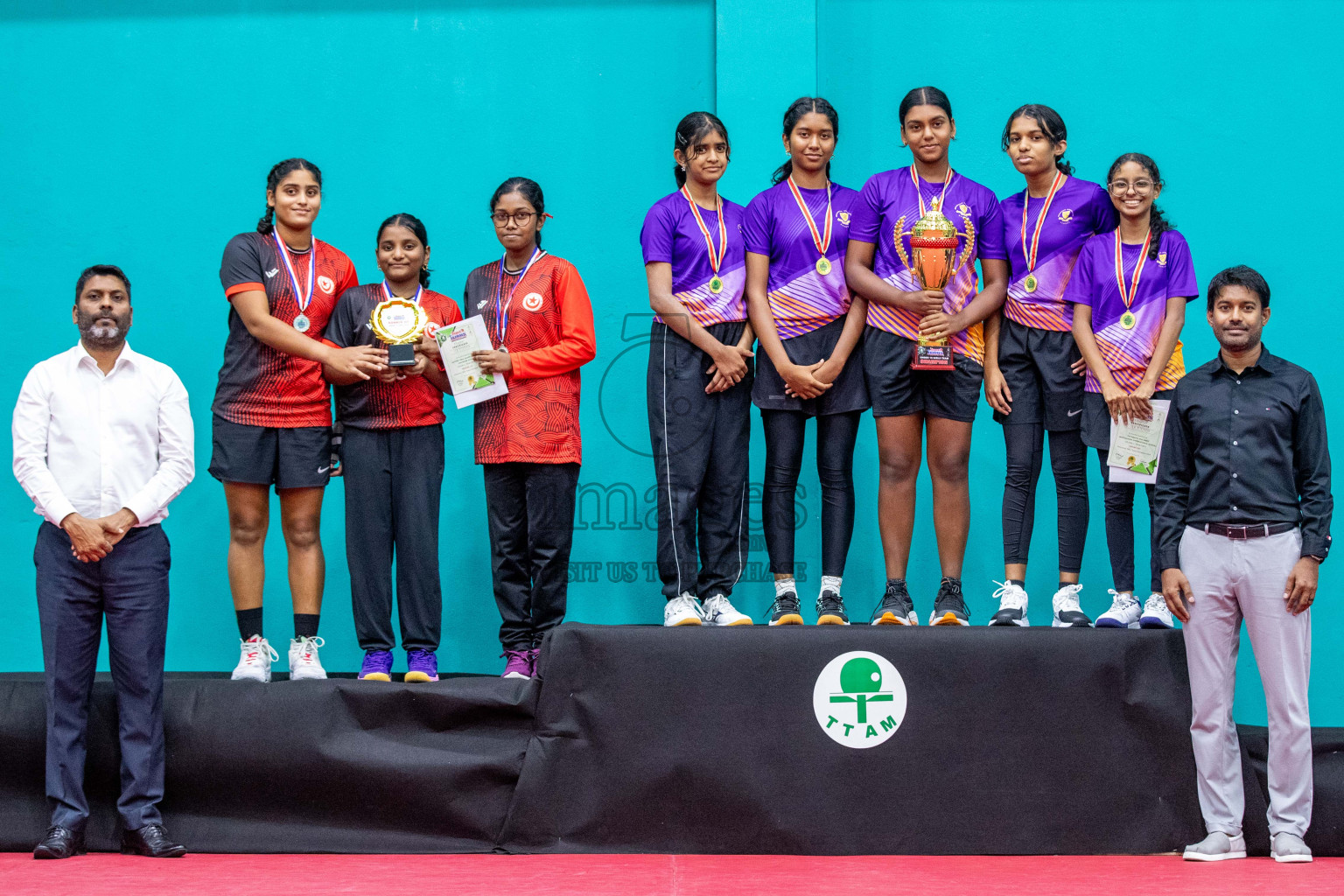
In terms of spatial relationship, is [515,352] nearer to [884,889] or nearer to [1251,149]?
[884,889]

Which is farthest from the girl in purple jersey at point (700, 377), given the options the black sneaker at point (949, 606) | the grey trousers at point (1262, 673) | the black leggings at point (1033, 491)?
the grey trousers at point (1262, 673)

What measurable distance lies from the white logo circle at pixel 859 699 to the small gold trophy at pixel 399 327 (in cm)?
148

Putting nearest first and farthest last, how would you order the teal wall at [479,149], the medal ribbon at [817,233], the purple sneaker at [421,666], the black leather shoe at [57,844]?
the black leather shoe at [57,844], the purple sneaker at [421,666], the medal ribbon at [817,233], the teal wall at [479,149]

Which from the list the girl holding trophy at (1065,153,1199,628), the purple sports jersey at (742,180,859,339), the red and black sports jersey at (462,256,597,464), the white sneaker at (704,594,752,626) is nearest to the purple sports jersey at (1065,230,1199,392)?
the girl holding trophy at (1065,153,1199,628)

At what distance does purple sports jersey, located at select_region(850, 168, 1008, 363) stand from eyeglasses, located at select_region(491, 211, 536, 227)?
38.1 inches

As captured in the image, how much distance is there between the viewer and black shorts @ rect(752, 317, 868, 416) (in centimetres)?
348

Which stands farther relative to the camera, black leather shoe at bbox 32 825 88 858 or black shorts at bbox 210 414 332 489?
black shorts at bbox 210 414 332 489

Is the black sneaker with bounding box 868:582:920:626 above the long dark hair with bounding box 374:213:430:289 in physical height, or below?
below

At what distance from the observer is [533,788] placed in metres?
3.10

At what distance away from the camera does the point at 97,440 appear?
10.1 ft

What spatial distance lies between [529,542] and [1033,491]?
1.50 m

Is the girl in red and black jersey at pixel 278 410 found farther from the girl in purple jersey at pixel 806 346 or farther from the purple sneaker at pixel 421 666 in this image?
the girl in purple jersey at pixel 806 346

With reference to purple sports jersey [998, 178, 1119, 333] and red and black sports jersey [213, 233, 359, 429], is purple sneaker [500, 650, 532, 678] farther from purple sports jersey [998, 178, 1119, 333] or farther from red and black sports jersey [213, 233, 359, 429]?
purple sports jersey [998, 178, 1119, 333]

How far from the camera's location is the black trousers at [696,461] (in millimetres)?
3428
